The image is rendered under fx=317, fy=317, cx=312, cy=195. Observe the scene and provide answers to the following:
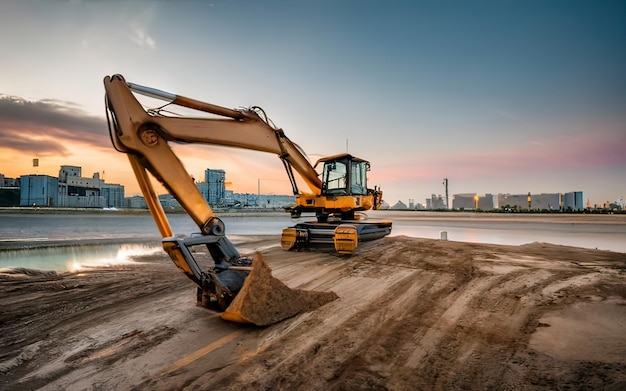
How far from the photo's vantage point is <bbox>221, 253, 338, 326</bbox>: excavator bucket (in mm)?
4496

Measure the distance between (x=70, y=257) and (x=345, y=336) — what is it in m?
12.3

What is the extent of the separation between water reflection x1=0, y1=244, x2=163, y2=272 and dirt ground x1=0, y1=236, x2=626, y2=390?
263 centimetres

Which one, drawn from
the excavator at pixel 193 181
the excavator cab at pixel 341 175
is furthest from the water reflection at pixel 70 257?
the excavator cab at pixel 341 175

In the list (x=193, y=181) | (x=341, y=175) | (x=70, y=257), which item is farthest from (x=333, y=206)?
(x=70, y=257)

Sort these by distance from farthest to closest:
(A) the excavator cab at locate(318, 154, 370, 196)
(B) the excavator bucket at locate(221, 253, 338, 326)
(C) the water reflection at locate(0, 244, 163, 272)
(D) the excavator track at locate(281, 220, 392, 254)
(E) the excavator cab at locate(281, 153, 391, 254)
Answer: (A) the excavator cab at locate(318, 154, 370, 196), (E) the excavator cab at locate(281, 153, 391, 254), (D) the excavator track at locate(281, 220, 392, 254), (C) the water reflection at locate(0, 244, 163, 272), (B) the excavator bucket at locate(221, 253, 338, 326)

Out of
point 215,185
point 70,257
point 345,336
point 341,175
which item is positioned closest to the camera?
point 345,336

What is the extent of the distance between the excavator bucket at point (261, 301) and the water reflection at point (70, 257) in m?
7.87

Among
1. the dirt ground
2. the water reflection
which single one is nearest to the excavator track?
the dirt ground

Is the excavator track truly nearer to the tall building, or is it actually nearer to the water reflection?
the water reflection

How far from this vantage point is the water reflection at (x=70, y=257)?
10266mm

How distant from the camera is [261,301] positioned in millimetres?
4672

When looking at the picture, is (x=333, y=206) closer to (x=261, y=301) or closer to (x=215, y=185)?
(x=261, y=301)

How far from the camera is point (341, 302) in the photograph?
19.0ft

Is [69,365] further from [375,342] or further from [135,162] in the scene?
[375,342]
